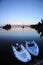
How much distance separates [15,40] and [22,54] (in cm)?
20

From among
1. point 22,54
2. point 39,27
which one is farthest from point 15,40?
point 39,27

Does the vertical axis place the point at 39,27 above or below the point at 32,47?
above

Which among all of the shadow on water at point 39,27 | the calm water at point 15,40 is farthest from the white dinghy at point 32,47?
the shadow on water at point 39,27

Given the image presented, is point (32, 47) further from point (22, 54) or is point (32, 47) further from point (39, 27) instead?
point (39, 27)

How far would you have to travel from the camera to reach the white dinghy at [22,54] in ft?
5.97

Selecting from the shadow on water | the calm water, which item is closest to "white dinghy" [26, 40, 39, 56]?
the calm water

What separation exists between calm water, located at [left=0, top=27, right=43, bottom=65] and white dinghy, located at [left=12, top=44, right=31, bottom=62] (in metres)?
0.04

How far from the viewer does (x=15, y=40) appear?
1.90 meters

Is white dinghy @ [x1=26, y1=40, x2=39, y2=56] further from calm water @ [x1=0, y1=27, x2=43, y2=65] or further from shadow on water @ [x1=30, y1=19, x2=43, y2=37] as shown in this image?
shadow on water @ [x1=30, y1=19, x2=43, y2=37]

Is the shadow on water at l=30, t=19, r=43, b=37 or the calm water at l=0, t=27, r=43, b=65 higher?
the shadow on water at l=30, t=19, r=43, b=37

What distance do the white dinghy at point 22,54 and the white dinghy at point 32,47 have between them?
0.06 m

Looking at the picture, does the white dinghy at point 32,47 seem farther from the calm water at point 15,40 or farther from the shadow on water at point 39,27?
the shadow on water at point 39,27

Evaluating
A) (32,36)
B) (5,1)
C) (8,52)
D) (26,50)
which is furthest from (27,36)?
Result: (5,1)

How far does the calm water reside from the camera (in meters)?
1.85
